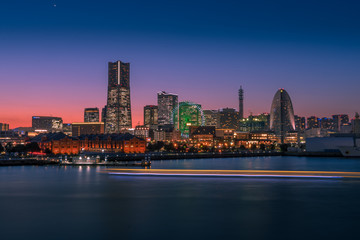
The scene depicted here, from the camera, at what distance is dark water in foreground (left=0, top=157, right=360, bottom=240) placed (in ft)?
79.5

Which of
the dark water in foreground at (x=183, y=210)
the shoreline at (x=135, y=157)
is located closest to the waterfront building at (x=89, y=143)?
the shoreline at (x=135, y=157)

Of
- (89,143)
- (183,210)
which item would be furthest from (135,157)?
(183,210)

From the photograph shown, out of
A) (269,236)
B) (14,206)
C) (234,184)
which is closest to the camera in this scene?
(269,236)

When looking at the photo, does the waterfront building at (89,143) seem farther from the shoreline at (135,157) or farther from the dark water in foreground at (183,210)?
the dark water in foreground at (183,210)

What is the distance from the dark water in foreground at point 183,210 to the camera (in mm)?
24219

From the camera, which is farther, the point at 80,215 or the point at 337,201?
the point at 337,201

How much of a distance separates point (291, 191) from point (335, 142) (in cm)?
14733

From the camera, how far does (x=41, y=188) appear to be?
4847 cm

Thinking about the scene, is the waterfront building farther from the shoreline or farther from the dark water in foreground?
the dark water in foreground

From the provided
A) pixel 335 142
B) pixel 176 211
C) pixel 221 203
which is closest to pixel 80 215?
pixel 176 211

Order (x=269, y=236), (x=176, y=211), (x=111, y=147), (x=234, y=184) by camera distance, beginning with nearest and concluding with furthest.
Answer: (x=269, y=236), (x=176, y=211), (x=234, y=184), (x=111, y=147)

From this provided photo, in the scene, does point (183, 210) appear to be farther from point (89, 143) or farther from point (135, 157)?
point (89, 143)

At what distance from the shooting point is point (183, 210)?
32.2 metres

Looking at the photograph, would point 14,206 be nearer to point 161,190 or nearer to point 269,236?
point 161,190
